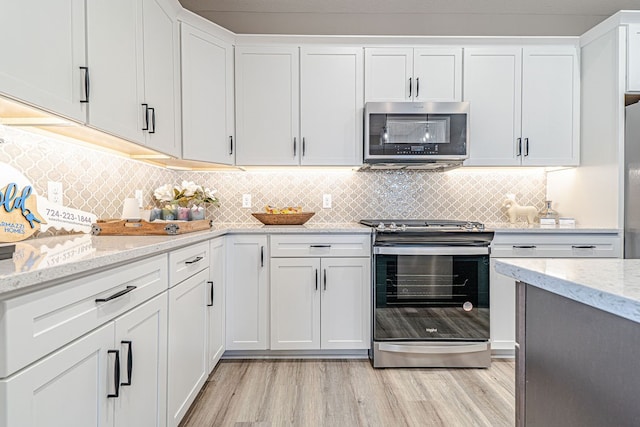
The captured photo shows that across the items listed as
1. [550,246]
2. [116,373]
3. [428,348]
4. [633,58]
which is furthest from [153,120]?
[633,58]

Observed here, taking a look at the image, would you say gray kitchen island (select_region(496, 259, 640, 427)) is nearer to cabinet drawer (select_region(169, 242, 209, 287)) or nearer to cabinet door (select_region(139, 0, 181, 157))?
cabinet drawer (select_region(169, 242, 209, 287))

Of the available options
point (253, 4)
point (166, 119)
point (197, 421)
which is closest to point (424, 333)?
point (197, 421)

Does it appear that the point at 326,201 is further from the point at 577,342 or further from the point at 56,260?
the point at 577,342

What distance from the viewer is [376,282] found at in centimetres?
256

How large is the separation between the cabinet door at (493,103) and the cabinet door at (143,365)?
8.04 ft

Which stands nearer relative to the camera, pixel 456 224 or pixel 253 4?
pixel 456 224

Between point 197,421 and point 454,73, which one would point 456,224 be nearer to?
point 454,73

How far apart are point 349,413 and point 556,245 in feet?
6.02

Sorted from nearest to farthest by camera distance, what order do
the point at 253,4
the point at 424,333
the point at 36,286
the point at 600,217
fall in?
the point at 36,286 → the point at 424,333 → the point at 600,217 → the point at 253,4

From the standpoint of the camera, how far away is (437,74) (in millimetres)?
2889

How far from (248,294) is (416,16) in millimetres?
2737

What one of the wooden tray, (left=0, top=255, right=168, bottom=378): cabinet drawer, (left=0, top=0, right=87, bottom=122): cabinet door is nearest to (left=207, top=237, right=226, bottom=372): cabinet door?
→ the wooden tray

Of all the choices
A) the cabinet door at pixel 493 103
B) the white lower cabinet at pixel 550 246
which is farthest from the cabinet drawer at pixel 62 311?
the cabinet door at pixel 493 103

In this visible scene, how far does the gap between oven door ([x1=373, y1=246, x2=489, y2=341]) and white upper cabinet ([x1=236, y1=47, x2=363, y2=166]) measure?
893mm
